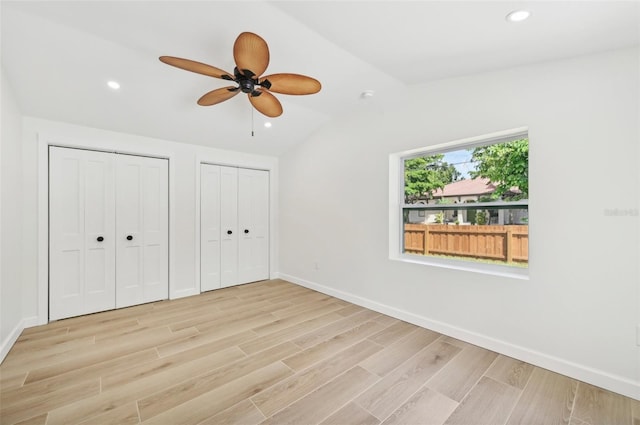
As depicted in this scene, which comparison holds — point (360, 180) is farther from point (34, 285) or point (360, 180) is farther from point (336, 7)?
point (34, 285)

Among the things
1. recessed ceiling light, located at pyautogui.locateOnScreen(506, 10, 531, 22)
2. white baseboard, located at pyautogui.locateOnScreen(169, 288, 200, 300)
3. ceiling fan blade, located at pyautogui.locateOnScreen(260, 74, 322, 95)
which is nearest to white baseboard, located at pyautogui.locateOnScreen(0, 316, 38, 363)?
white baseboard, located at pyautogui.locateOnScreen(169, 288, 200, 300)

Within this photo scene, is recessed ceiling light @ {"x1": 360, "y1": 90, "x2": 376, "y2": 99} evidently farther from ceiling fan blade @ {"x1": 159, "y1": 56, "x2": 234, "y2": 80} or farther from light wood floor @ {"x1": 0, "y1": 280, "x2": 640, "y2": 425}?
light wood floor @ {"x1": 0, "y1": 280, "x2": 640, "y2": 425}

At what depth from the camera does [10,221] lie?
2520 mm

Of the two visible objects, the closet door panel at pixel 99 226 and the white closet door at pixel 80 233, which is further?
the closet door panel at pixel 99 226

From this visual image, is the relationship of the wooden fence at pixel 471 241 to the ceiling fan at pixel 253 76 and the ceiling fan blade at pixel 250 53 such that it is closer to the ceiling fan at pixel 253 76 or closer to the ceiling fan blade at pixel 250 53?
the ceiling fan at pixel 253 76

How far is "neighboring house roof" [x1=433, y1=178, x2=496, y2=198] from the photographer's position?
2.75 m

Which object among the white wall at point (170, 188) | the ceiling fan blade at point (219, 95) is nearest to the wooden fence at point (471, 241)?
the ceiling fan blade at point (219, 95)

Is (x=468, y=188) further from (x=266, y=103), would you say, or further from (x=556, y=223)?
(x=266, y=103)

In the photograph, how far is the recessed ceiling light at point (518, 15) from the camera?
5.49ft

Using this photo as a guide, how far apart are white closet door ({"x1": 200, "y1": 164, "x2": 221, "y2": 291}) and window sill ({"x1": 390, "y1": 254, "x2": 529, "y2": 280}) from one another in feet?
9.20

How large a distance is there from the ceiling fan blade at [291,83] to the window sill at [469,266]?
218 cm

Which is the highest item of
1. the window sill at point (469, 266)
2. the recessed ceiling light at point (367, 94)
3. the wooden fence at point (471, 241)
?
the recessed ceiling light at point (367, 94)

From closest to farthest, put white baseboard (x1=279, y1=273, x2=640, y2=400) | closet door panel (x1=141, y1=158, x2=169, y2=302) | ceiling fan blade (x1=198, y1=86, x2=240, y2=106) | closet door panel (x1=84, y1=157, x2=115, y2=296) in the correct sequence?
white baseboard (x1=279, y1=273, x2=640, y2=400), ceiling fan blade (x1=198, y1=86, x2=240, y2=106), closet door panel (x1=84, y1=157, x2=115, y2=296), closet door panel (x1=141, y1=158, x2=169, y2=302)

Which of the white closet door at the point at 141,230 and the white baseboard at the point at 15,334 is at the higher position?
the white closet door at the point at 141,230
